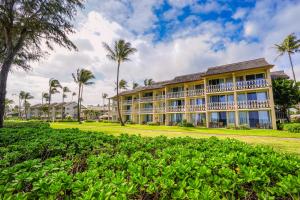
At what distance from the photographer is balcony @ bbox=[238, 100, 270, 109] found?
23.1 metres

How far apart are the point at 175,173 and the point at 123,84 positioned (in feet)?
174

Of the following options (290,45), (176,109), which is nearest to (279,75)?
(290,45)

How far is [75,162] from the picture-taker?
3.77m

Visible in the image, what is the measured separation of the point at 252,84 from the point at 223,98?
15.1 feet

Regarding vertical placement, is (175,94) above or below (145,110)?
above

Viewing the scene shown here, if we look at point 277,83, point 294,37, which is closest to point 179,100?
point 277,83

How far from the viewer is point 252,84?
24078 mm

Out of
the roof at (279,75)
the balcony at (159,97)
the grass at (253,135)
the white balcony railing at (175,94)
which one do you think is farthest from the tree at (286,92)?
the balcony at (159,97)

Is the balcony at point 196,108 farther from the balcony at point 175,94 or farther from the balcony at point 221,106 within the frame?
the balcony at point 175,94

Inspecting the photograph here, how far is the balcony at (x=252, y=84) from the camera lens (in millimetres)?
23188

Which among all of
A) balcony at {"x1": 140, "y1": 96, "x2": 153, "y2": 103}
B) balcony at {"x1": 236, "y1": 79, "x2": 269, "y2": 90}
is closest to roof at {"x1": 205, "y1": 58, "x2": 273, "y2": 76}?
balcony at {"x1": 236, "y1": 79, "x2": 269, "y2": 90}

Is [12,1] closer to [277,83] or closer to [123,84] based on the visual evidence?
[277,83]

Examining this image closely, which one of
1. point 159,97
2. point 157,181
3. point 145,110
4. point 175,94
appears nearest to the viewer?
point 157,181

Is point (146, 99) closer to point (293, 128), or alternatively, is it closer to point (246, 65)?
point (246, 65)
